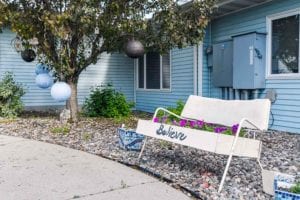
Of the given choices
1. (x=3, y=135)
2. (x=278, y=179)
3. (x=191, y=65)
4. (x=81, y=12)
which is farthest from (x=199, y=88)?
(x=278, y=179)

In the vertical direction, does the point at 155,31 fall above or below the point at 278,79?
above

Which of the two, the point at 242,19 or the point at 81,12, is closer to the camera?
the point at 81,12

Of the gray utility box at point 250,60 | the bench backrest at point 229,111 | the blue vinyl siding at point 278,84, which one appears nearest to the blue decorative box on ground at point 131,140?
the bench backrest at point 229,111

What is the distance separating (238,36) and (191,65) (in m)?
2.28

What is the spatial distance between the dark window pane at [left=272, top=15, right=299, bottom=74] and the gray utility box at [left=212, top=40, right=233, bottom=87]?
3.47 feet

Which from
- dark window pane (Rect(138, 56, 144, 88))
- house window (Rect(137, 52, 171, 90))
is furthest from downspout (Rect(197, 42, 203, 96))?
dark window pane (Rect(138, 56, 144, 88))

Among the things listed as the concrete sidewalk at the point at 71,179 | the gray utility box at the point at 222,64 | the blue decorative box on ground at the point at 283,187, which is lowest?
the concrete sidewalk at the point at 71,179

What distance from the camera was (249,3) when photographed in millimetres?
7461

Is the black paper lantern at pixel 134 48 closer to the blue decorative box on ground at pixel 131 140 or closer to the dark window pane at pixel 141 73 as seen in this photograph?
the blue decorative box on ground at pixel 131 140

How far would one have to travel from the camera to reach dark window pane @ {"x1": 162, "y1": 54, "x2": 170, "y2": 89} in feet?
35.2

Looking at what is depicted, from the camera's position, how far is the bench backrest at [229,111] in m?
3.89

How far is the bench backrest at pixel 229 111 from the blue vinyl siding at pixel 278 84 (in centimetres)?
282

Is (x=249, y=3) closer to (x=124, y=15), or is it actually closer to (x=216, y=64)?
(x=216, y=64)

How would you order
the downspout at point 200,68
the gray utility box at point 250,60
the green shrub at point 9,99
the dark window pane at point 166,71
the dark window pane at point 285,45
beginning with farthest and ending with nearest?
1. the dark window pane at point 166,71
2. the green shrub at point 9,99
3. the downspout at point 200,68
4. the gray utility box at point 250,60
5. the dark window pane at point 285,45
